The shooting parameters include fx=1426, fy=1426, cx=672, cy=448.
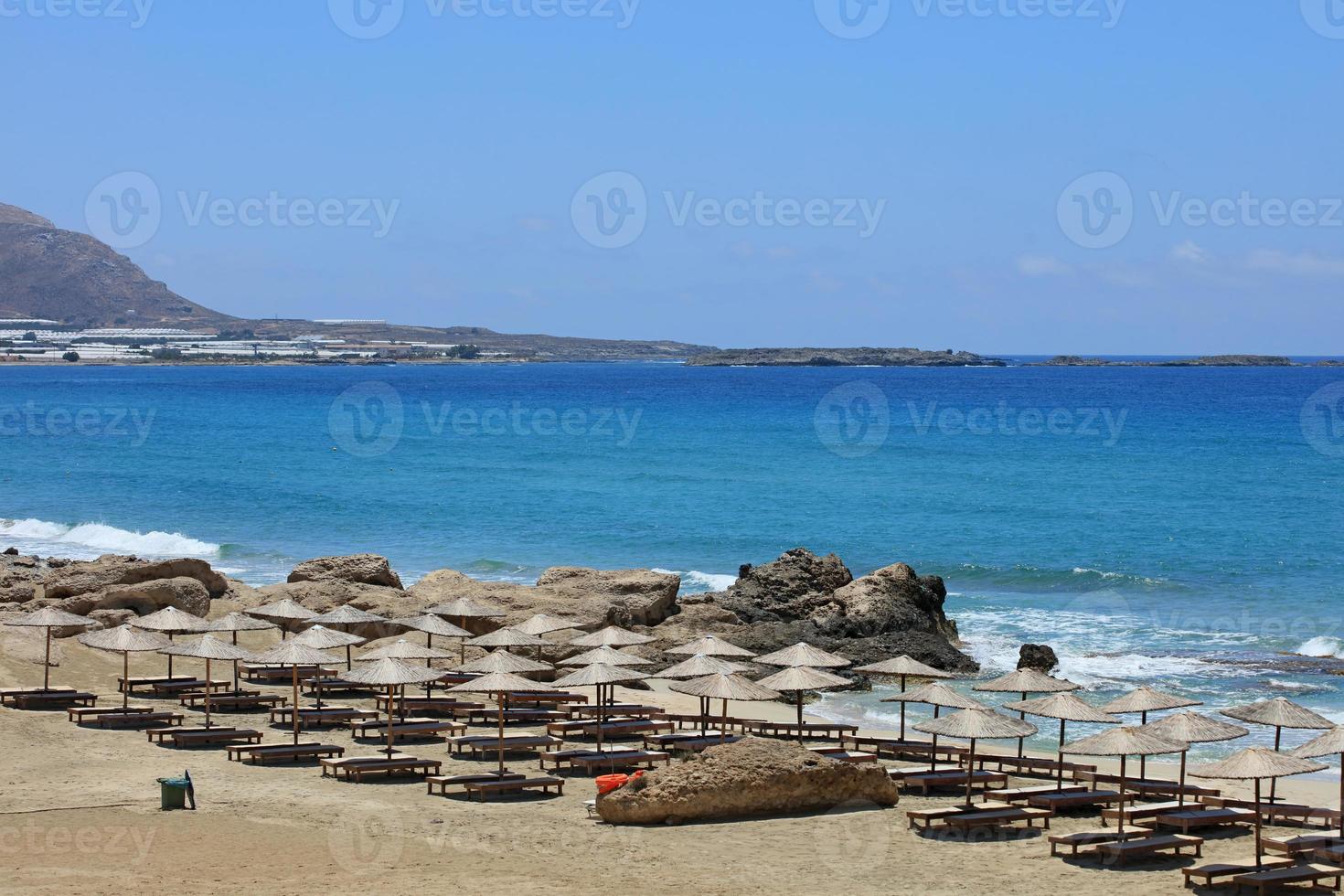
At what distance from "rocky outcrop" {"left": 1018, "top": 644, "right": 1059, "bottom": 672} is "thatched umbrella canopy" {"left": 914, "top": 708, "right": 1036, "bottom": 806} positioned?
317 inches

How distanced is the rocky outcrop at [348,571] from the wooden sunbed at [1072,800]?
16.4 m

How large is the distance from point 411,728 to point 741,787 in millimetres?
6145

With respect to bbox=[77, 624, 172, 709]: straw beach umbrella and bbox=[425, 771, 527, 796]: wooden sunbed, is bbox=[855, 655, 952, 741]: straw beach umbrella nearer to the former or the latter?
bbox=[425, 771, 527, 796]: wooden sunbed

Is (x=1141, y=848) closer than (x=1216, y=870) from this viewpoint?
No

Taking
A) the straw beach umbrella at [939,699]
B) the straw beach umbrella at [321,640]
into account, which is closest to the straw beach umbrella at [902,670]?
the straw beach umbrella at [939,699]

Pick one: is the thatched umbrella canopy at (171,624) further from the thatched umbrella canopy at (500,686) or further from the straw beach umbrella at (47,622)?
the thatched umbrella canopy at (500,686)

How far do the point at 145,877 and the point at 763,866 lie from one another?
6.16m

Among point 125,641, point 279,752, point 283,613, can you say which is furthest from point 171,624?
point 279,752

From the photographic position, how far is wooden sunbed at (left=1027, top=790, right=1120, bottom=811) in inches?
691

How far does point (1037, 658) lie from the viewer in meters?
26.3

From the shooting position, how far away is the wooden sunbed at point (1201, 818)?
16719 mm

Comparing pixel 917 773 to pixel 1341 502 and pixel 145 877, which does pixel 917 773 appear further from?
pixel 1341 502

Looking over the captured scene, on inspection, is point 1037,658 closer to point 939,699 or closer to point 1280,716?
point 939,699

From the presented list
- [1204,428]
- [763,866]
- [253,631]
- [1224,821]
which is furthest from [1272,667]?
[1204,428]
